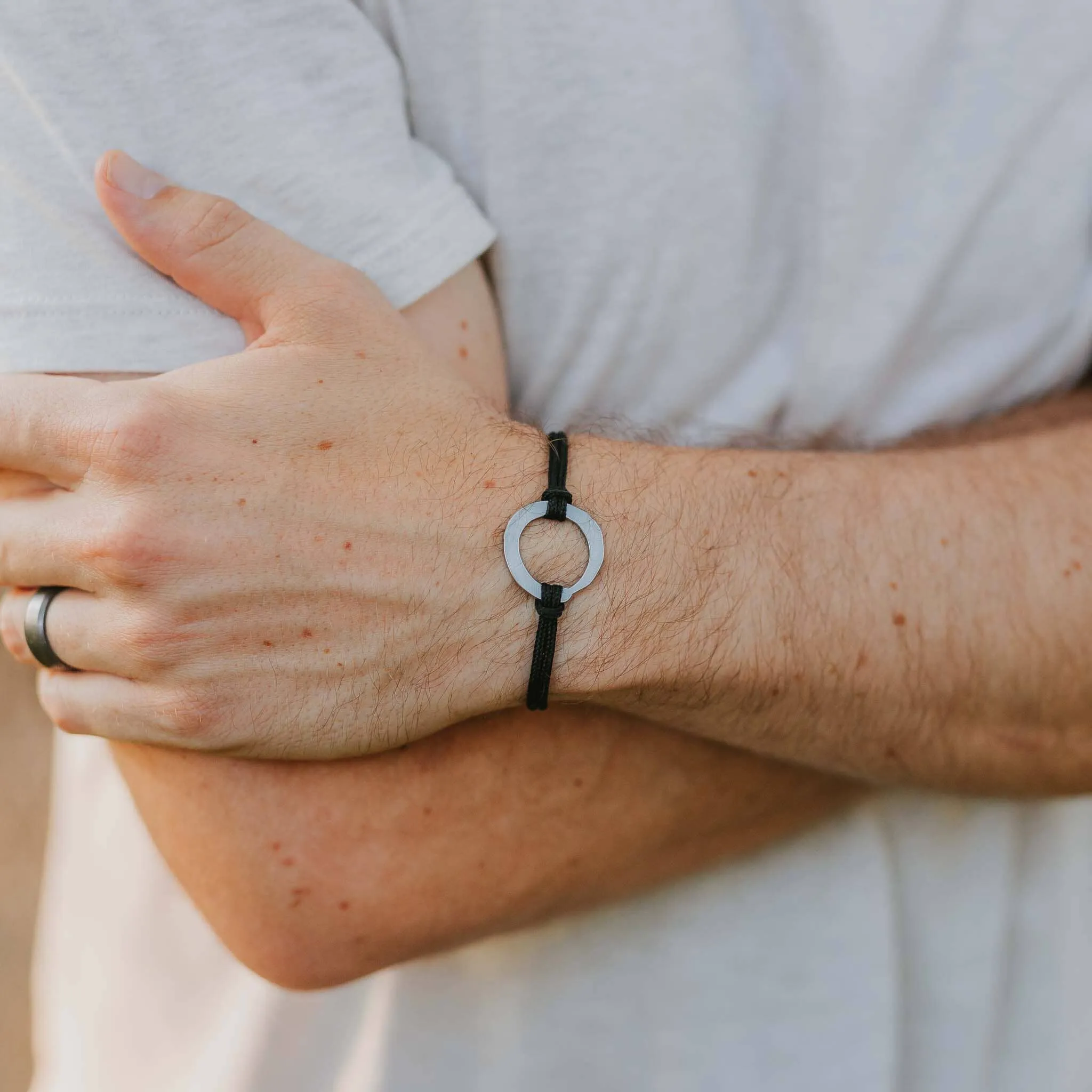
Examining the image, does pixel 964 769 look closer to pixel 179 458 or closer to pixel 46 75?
pixel 179 458

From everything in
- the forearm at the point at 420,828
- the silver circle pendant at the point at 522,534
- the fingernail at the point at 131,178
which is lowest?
the forearm at the point at 420,828

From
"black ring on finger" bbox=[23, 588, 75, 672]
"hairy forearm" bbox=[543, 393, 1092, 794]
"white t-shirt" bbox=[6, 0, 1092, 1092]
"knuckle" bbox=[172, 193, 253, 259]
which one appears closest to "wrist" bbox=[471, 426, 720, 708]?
"hairy forearm" bbox=[543, 393, 1092, 794]

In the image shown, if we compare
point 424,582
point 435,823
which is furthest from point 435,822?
point 424,582

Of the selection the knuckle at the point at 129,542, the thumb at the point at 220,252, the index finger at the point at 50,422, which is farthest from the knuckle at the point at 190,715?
the thumb at the point at 220,252

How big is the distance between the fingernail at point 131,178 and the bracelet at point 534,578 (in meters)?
0.44

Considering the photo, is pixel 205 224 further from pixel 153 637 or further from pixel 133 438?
pixel 153 637

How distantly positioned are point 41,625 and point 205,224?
1.37ft

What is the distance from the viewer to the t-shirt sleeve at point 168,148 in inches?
32.9

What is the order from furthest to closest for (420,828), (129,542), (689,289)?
(689,289) < (420,828) < (129,542)

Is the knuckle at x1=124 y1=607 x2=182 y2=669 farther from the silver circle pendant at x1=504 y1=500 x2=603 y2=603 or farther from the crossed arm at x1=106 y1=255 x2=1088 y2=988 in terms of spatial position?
the silver circle pendant at x1=504 y1=500 x2=603 y2=603

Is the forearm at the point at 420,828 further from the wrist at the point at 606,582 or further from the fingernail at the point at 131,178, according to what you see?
the fingernail at the point at 131,178

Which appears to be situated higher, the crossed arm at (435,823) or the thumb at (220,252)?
the thumb at (220,252)

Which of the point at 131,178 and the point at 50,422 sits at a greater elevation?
the point at 131,178

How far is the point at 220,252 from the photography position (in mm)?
868
